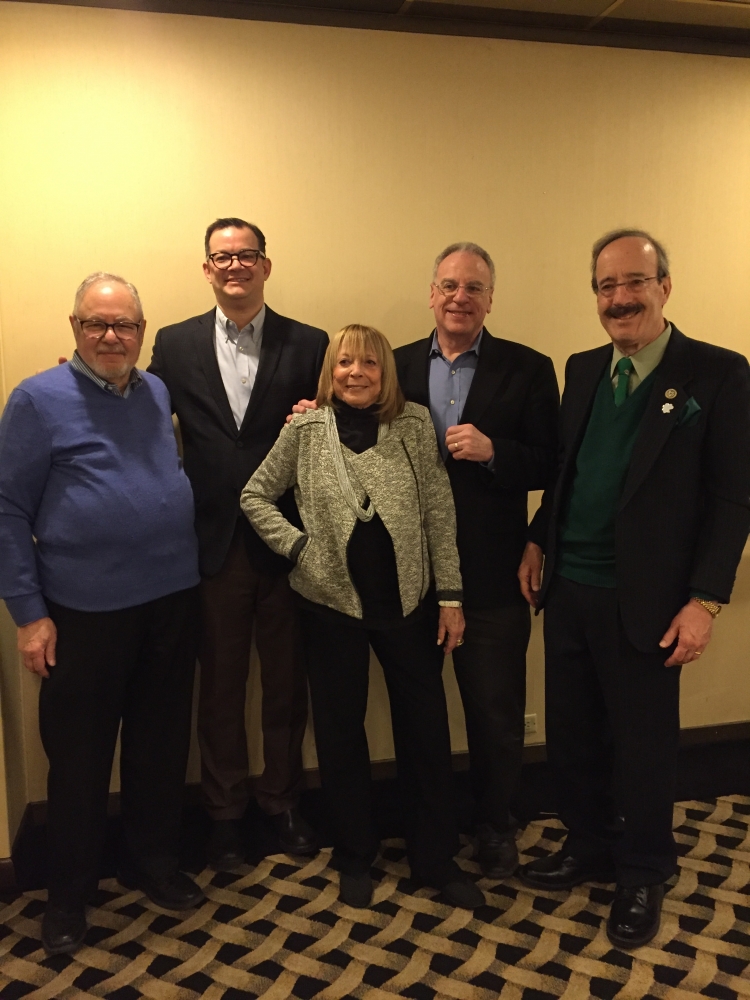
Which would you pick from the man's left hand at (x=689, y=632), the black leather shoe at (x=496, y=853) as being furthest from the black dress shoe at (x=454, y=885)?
the man's left hand at (x=689, y=632)

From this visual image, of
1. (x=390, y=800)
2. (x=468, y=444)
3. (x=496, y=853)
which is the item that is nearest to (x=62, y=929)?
(x=390, y=800)

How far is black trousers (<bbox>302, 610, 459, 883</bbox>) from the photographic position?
2125 millimetres

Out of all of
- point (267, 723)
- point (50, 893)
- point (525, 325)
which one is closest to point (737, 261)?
point (525, 325)

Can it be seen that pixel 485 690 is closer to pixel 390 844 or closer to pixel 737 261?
pixel 390 844

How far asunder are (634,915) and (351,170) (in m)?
2.50

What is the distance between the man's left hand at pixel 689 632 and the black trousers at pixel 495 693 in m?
0.46

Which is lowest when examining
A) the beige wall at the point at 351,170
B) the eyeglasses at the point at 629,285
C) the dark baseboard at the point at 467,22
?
the eyeglasses at the point at 629,285

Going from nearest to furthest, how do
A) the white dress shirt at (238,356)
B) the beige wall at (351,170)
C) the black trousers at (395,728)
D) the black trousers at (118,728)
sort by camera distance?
the black trousers at (118,728), the black trousers at (395,728), the white dress shirt at (238,356), the beige wall at (351,170)

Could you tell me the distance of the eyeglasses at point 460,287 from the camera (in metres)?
2.17

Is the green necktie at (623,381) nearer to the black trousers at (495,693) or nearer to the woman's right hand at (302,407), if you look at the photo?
the black trousers at (495,693)

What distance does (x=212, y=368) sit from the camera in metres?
2.30

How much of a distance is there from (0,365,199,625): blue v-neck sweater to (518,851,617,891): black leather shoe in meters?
1.44

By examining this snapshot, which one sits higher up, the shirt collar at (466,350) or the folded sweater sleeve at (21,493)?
the shirt collar at (466,350)

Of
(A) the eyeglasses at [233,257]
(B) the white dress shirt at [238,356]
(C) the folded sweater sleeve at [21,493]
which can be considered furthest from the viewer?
(B) the white dress shirt at [238,356]
